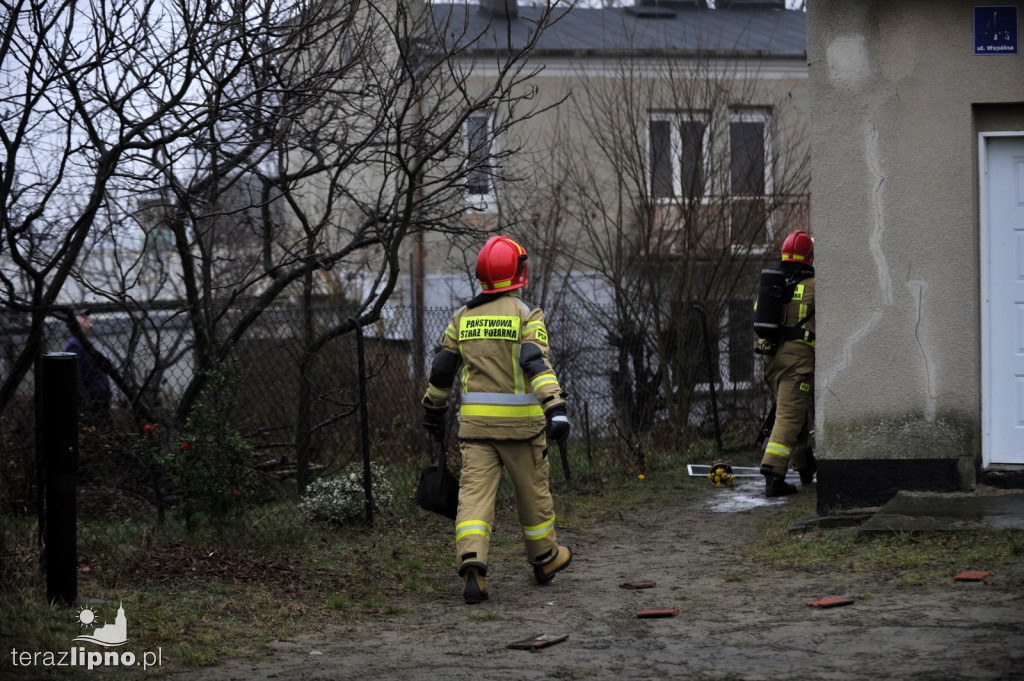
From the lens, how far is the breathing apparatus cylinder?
8547 millimetres

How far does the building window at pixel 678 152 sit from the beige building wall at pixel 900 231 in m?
4.48

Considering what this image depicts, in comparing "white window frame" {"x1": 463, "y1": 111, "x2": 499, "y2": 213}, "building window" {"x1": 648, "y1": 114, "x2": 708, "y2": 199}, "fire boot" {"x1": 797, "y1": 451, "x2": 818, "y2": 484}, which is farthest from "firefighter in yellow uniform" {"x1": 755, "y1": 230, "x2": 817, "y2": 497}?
"building window" {"x1": 648, "y1": 114, "x2": 708, "y2": 199}

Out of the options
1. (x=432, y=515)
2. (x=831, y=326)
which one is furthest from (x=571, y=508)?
(x=831, y=326)

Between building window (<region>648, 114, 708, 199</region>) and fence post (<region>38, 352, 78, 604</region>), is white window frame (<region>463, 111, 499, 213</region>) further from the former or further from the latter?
fence post (<region>38, 352, 78, 604</region>)

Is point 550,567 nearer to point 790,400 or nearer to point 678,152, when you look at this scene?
point 790,400

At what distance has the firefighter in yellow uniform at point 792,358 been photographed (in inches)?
337

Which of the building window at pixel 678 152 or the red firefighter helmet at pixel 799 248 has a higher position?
the building window at pixel 678 152

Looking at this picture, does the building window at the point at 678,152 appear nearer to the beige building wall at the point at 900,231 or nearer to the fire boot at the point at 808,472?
the fire boot at the point at 808,472

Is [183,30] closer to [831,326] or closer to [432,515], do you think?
[432,515]

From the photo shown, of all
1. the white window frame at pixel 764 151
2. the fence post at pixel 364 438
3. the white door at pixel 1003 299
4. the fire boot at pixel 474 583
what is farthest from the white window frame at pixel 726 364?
the fire boot at pixel 474 583

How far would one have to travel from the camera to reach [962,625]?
452 centimetres

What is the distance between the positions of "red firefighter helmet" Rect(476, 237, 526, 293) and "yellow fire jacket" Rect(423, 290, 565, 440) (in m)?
0.08

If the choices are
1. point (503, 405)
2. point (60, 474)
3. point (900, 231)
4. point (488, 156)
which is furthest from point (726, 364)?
point (60, 474)

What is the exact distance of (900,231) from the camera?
6.89 m
